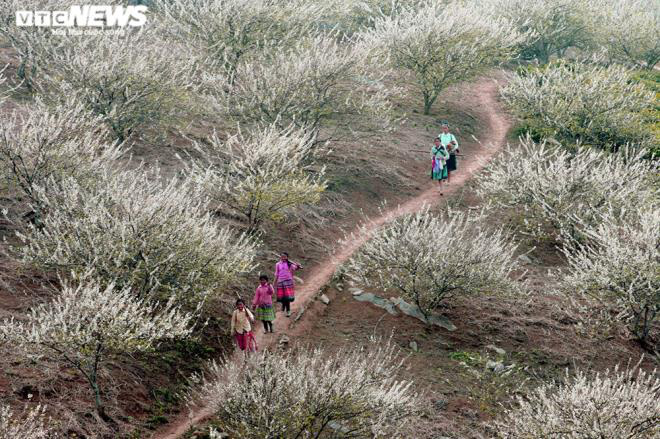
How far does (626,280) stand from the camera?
63.4ft

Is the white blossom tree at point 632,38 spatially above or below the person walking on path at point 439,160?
above

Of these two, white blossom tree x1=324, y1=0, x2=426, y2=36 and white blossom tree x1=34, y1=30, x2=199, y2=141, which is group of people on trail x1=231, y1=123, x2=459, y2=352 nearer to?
white blossom tree x1=34, y1=30, x2=199, y2=141

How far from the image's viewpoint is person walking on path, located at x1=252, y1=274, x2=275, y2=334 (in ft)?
Result: 56.4

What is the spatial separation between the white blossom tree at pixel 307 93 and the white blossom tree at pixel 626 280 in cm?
1273

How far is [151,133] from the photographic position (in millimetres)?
30078

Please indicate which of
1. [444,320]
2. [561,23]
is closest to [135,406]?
[444,320]

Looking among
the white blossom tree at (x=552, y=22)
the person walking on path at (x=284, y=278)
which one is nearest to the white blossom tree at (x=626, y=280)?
the person walking on path at (x=284, y=278)

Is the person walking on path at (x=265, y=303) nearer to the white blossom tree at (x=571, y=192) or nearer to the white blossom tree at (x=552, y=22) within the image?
the white blossom tree at (x=571, y=192)

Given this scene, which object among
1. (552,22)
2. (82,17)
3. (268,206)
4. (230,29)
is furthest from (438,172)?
(552,22)

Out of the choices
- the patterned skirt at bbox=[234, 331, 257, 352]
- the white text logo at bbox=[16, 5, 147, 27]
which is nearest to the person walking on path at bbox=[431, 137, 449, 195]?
the patterned skirt at bbox=[234, 331, 257, 352]

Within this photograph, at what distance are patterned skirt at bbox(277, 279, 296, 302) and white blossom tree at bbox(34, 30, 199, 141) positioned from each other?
1128 cm

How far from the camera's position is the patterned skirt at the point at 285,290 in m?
18.7

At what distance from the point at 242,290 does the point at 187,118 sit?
1304cm

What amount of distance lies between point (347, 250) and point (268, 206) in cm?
361
